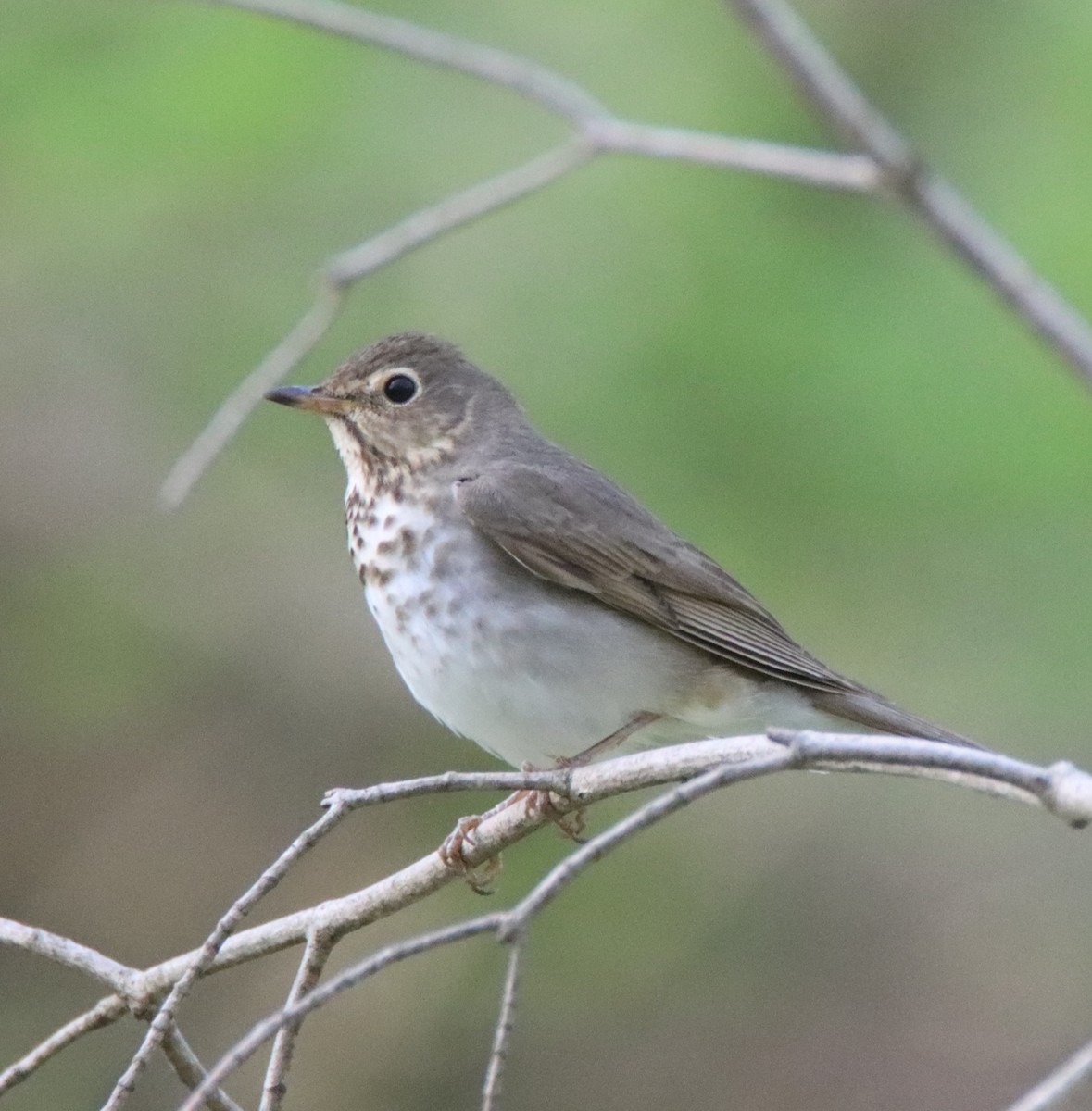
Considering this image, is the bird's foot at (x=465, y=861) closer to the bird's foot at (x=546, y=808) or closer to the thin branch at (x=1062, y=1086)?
the bird's foot at (x=546, y=808)

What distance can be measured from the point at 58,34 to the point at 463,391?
3.04m

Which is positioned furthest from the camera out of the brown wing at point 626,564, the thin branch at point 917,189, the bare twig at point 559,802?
the brown wing at point 626,564

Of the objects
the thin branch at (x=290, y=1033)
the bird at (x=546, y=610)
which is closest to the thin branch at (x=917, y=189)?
the thin branch at (x=290, y=1033)

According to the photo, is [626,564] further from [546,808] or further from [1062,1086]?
[1062,1086]

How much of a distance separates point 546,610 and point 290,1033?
7.32 feet

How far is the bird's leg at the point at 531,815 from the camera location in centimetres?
429

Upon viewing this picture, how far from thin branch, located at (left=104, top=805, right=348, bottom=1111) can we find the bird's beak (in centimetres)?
252

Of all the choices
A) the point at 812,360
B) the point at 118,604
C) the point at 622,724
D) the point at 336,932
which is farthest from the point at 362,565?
the point at 118,604

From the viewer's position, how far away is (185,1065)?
10.6 ft

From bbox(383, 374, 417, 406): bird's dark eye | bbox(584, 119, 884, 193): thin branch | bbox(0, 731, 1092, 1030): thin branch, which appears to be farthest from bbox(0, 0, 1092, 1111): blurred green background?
bbox(584, 119, 884, 193): thin branch

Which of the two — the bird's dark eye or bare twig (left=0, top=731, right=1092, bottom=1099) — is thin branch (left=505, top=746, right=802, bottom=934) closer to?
bare twig (left=0, top=731, right=1092, bottom=1099)

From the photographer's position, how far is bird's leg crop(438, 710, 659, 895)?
4293 mm

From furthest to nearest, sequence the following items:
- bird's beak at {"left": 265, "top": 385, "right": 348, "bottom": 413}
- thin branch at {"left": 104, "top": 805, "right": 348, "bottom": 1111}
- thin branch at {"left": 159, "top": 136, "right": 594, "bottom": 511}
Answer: bird's beak at {"left": 265, "top": 385, "right": 348, "bottom": 413}, thin branch at {"left": 159, "top": 136, "right": 594, "bottom": 511}, thin branch at {"left": 104, "top": 805, "right": 348, "bottom": 1111}

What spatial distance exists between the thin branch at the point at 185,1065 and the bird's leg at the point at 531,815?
2.93 feet
